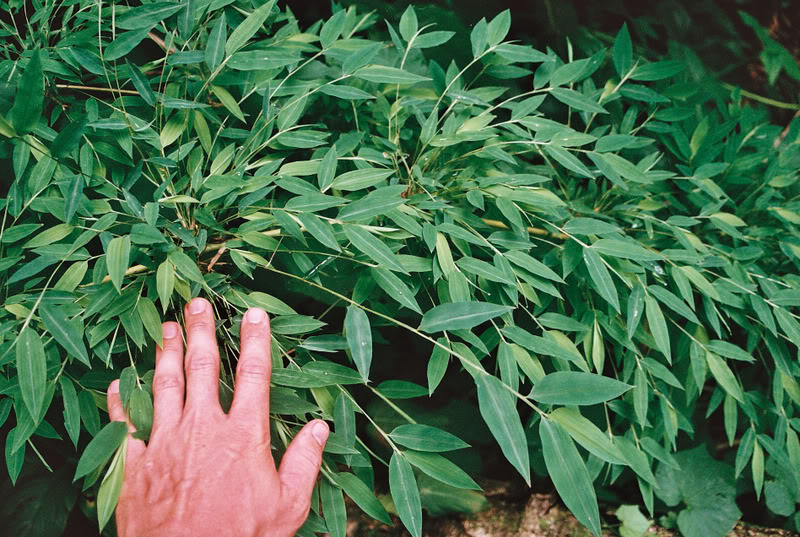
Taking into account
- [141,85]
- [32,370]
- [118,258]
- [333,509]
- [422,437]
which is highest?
[141,85]

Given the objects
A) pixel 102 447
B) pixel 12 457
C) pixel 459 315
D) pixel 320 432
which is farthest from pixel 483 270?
pixel 12 457

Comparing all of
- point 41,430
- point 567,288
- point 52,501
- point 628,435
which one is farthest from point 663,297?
point 52,501

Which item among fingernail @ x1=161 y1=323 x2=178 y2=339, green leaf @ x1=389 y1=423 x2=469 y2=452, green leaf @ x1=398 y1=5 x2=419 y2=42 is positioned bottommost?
green leaf @ x1=389 y1=423 x2=469 y2=452

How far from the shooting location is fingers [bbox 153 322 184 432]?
73 centimetres

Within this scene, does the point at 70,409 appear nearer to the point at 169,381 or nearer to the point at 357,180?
the point at 169,381

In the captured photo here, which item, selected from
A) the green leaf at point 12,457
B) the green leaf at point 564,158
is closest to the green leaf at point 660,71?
the green leaf at point 564,158

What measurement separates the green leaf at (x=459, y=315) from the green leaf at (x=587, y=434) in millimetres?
145

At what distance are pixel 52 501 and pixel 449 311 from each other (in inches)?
37.1

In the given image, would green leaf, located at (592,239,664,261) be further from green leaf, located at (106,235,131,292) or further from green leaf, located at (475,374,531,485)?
green leaf, located at (106,235,131,292)

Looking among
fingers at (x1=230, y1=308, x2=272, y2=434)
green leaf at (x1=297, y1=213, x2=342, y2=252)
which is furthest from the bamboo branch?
fingers at (x1=230, y1=308, x2=272, y2=434)

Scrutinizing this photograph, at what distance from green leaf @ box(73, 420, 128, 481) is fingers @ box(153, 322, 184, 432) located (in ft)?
0.14

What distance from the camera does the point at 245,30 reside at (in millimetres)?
880

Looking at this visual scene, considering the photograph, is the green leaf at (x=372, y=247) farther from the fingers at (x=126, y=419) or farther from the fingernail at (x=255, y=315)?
the fingers at (x=126, y=419)

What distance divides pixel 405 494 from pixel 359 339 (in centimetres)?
20
